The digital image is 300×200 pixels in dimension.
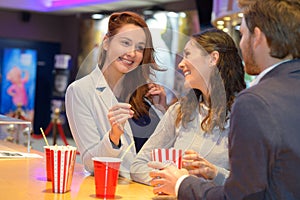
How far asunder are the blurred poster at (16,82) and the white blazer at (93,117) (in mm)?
9531

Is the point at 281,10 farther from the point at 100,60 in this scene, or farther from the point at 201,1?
the point at 201,1

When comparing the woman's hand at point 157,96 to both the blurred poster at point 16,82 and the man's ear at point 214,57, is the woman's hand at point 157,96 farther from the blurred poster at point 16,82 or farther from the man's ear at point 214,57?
the blurred poster at point 16,82

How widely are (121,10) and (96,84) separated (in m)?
0.28

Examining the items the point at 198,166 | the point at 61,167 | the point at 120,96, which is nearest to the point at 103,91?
the point at 120,96

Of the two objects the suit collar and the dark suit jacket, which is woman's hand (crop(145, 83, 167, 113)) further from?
the dark suit jacket

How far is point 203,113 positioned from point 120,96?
0.33 m

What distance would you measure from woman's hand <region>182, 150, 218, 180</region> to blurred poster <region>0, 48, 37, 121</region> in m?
9.84

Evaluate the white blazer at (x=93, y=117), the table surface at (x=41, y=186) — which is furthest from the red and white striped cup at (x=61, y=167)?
the white blazer at (x=93, y=117)

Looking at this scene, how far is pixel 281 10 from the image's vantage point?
127cm

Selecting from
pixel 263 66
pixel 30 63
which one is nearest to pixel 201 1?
pixel 30 63

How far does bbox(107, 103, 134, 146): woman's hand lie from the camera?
168 cm

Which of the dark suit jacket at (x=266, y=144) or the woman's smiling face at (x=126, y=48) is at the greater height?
the woman's smiling face at (x=126, y=48)

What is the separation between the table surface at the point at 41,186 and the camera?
165 centimetres

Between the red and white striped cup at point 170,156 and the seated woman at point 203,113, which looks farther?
the seated woman at point 203,113
